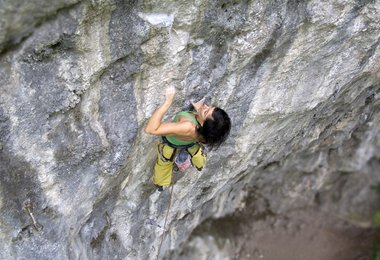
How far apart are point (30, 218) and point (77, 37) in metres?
1.83

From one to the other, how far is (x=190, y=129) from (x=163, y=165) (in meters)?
1.20

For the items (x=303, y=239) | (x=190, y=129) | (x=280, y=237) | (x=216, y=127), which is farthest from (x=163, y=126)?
(x=303, y=239)

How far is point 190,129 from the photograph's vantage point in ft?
12.4

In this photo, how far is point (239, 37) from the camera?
4.27m

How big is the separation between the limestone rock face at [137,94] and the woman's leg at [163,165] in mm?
153

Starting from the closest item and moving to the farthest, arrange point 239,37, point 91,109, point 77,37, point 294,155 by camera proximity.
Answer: point 77,37
point 91,109
point 239,37
point 294,155

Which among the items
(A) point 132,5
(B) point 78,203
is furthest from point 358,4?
(B) point 78,203

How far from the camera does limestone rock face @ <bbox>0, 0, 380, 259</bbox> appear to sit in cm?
343

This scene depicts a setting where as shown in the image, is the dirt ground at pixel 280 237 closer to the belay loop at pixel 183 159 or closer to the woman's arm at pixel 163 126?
the belay loop at pixel 183 159

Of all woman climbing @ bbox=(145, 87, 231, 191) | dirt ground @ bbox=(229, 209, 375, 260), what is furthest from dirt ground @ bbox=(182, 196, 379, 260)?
woman climbing @ bbox=(145, 87, 231, 191)

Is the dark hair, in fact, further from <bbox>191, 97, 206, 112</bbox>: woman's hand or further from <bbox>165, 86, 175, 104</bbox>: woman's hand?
<bbox>191, 97, 206, 112</bbox>: woman's hand

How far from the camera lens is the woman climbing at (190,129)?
11.9 feet

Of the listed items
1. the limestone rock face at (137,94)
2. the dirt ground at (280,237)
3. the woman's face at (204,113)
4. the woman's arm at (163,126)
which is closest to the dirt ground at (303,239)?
the dirt ground at (280,237)

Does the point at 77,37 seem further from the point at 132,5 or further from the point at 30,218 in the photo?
the point at 30,218
